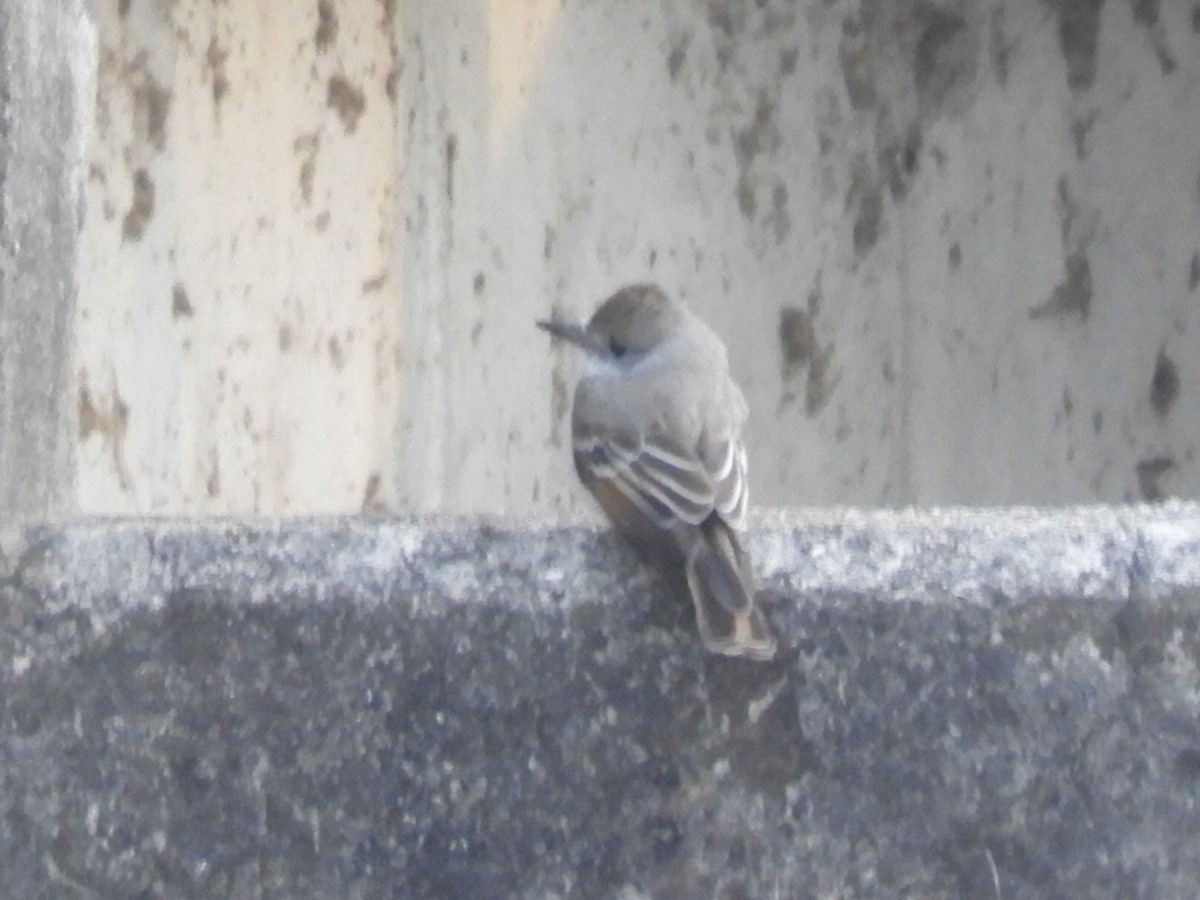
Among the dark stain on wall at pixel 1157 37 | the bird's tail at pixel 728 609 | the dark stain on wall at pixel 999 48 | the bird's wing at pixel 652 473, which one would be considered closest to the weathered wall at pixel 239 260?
the dark stain on wall at pixel 999 48

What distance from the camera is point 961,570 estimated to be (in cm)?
371

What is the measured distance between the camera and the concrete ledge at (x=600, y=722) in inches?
143

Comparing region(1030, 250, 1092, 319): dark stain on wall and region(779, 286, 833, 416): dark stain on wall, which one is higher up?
region(1030, 250, 1092, 319): dark stain on wall

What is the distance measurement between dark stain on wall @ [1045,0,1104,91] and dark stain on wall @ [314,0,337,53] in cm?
190

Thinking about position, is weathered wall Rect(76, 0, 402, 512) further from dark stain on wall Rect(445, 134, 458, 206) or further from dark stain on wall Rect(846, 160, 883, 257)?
dark stain on wall Rect(846, 160, 883, 257)

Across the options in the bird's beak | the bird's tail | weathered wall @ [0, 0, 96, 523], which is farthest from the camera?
the bird's beak

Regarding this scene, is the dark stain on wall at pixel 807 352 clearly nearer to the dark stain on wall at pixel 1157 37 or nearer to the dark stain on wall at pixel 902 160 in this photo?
the dark stain on wall at pixel 902 160

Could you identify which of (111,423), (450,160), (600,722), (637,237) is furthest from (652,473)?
(637,237)

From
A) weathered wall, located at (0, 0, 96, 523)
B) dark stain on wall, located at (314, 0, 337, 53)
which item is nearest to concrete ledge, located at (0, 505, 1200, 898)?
weathered wall, located at (0, 0, 96, 523)

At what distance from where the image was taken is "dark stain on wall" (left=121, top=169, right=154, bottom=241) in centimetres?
595

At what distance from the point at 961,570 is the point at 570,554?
1.94 feet

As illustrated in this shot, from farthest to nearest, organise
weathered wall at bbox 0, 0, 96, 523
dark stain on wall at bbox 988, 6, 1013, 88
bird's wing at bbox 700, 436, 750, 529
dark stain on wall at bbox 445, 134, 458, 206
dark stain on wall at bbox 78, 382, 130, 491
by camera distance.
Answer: dark stain on wall at bbox 988, 6, 1013, 88, dark stain on wall at bbox 445, 134, 458, 206, dark stain on wall at bbox 78, 382, 130, 491, weathered wall at bbox 0, 0, 96, 523, bird's wing at bbox 700, 436, 750, 529

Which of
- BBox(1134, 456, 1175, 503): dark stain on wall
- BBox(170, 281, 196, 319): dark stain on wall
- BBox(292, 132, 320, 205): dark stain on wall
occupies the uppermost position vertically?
BBox(292, 132, 320, 205): dark stain on wall

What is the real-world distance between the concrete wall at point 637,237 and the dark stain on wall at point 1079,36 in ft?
0.03
